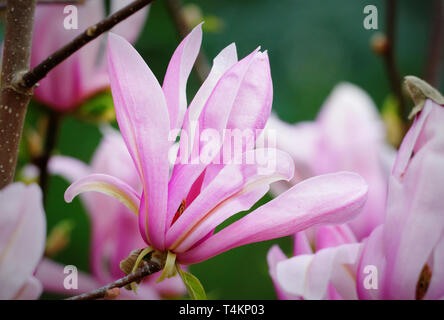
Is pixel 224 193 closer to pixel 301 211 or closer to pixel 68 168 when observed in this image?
pixel 301 211

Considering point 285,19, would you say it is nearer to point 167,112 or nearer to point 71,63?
point 71,63

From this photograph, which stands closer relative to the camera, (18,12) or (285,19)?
(18,12)

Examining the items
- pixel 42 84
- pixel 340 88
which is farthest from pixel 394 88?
pixel 42 84

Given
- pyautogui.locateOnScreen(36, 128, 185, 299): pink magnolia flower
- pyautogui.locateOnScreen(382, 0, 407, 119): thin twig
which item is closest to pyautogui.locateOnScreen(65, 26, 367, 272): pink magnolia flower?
pyautogui.locateOnScreen(36, 128, 185, 299): pink magnolia flower

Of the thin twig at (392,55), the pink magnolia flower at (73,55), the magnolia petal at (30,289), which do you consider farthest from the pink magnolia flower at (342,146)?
the magnolia petal at (30,289)

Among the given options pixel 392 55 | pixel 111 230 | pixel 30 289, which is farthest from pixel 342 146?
pixel 30 289

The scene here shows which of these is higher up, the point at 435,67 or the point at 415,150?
the point at 435,67
